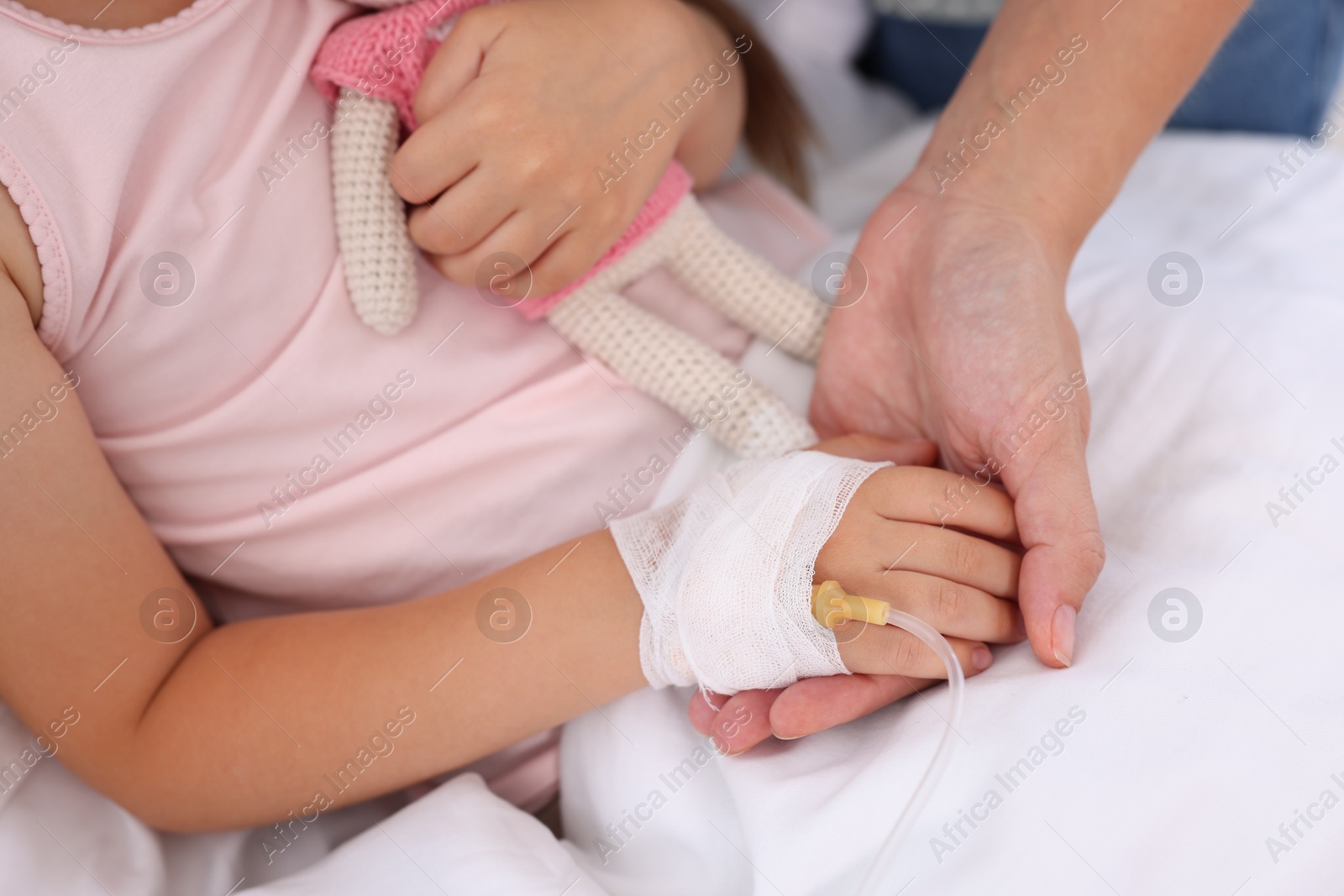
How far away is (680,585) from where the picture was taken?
64 centimetres

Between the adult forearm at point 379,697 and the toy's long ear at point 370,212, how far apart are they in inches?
10.5

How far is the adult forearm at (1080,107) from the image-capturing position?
32.9 inches

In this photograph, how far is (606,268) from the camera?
85 centimetres

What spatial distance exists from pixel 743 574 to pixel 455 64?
1.56 ft

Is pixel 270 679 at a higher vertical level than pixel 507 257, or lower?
lower

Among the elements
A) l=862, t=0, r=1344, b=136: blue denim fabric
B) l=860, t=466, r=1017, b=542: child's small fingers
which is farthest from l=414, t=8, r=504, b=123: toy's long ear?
l=862, t=0, r=1344, b=136: blue denim fabric

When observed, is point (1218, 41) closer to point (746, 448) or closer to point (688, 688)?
point (746, 448)

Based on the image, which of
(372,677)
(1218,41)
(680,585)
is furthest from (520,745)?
(1218,41)

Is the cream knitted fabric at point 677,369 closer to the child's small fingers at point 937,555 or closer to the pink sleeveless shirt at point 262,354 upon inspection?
the pink sleeveless shirt at point 262,354

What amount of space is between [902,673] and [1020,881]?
5.8 inches

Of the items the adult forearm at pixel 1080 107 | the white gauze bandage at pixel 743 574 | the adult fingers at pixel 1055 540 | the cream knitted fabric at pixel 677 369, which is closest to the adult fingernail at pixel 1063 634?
the adult fingers at pixel 1055 540

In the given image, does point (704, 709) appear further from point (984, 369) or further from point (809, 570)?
point (984, 369)

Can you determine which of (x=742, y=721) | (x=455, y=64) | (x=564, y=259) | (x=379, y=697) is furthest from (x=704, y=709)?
(x=455, y=64)

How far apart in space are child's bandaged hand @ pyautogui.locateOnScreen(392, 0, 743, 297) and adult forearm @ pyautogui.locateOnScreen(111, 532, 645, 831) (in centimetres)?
27
